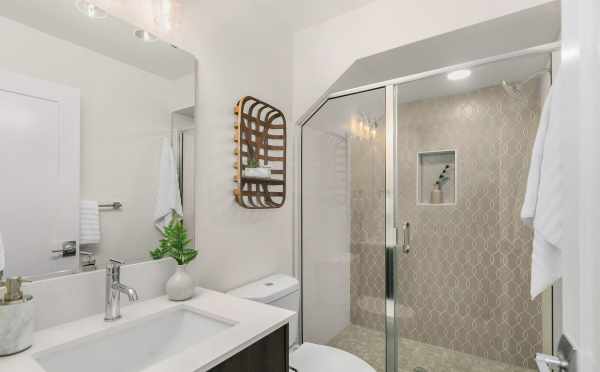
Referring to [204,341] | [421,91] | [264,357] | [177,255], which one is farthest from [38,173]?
[421,91]

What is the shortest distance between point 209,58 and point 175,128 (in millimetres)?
419

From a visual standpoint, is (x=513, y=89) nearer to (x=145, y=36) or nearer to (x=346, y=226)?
(x=346, y=226)

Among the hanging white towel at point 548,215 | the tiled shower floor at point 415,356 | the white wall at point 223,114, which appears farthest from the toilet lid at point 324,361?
the hanging white towel at point 548,215

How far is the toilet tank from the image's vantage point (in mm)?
1527

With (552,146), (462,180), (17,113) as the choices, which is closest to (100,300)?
(17,113)

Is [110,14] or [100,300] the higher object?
[110,14]

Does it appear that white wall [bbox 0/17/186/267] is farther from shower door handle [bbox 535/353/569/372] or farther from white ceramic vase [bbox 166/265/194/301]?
shower door handle [bbox 535/353/569/372]

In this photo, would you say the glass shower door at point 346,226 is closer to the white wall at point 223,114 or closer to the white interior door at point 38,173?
the white wall at point 223,114

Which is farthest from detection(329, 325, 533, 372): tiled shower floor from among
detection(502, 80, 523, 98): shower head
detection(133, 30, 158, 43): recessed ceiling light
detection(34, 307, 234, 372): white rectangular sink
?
detection(133, 30, 158, 43): recessed ceiling light

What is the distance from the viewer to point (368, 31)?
5.87 feet

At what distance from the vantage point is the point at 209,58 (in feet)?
4.96

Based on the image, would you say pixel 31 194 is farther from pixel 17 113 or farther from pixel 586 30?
pixel 586 30

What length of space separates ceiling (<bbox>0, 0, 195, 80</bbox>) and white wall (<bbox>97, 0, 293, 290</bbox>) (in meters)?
0.06

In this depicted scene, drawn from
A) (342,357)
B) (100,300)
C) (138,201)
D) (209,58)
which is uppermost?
(209,58)
